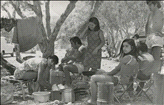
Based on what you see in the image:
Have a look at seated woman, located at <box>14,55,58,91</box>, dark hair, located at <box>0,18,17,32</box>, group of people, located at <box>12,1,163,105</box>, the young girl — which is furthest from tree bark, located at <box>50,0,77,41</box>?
seated woman, located at <box>14,55,58,91</box>

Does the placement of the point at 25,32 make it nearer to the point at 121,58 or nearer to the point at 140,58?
the point at 121,58

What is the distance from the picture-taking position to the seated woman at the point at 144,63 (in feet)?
15.0

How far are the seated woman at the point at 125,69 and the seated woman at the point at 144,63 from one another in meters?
0.19

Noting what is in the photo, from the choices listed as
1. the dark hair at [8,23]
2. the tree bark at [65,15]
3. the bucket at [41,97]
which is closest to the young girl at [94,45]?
the bucket at [41,97]

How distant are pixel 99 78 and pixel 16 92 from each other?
2.78m

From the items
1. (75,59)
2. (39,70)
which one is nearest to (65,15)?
(75,59)

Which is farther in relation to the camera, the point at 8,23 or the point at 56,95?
the point at 8,23

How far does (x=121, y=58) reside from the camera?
447cm

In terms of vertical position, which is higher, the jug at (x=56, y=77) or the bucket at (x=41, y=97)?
the jug at (x=56, y=77)

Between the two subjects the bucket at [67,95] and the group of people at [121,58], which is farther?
the bucket at [67,95]

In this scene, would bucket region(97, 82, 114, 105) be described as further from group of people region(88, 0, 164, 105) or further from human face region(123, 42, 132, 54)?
human face region(123, 42, 132, 54)

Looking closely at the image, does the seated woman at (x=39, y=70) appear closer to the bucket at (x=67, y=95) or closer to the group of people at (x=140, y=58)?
the bucket at (x=67, y=95)

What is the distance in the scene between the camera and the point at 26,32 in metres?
5.53

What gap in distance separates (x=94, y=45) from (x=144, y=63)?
143 centimetres
